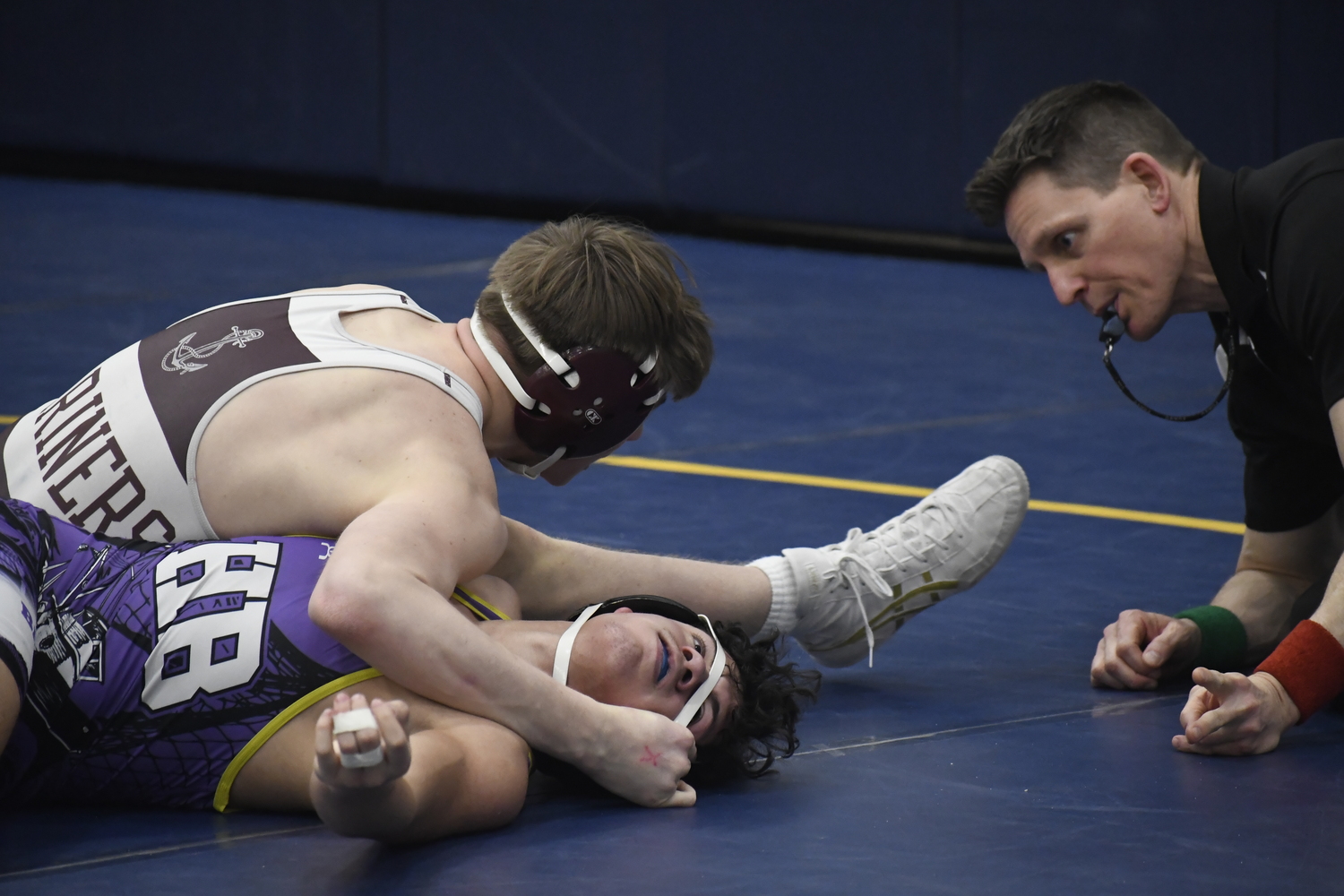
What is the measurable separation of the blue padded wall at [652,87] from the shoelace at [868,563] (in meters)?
6.00

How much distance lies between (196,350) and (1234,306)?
7.16 ft

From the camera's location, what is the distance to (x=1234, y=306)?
3.96 meters

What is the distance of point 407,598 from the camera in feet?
10.3

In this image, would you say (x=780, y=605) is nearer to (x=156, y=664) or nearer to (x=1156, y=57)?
(x=156, y=664)

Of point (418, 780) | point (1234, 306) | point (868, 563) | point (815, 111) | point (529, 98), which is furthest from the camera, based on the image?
point (529, 98)

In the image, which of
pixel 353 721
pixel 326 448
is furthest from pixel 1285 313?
pixel 353 721

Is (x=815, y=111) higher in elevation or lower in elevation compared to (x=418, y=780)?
lower

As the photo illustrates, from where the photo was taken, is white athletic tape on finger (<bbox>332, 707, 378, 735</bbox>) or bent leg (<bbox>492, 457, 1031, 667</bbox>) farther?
bent leg (<bbox>492, 457, 1031, 667</bbox>)

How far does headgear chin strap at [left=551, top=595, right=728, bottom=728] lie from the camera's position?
3.51 metres

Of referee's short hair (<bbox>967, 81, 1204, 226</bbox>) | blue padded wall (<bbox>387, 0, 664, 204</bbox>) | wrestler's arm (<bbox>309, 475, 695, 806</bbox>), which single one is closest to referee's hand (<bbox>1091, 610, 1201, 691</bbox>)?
referee's short hair (<bbox>967, 81, 1204, 226</bbox>)

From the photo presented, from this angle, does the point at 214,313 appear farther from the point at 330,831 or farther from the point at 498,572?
the point at 330,831

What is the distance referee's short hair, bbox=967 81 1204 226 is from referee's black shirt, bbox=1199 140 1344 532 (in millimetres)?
117

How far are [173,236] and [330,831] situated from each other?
27.1 ft

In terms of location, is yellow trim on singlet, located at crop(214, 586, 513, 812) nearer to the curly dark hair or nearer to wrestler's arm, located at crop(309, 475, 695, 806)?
wrestler's arm, located at crop(309, 475, 695, 806)
